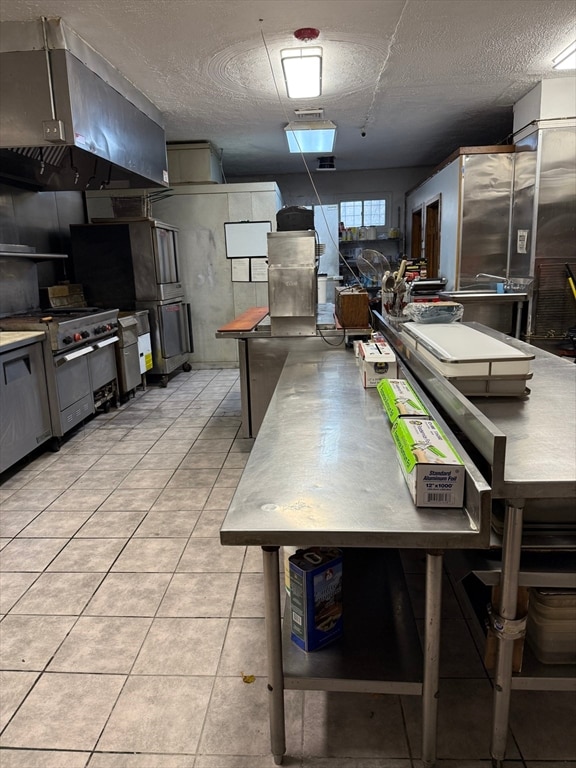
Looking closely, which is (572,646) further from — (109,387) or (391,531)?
(109,387)

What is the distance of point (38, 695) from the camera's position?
1.67m

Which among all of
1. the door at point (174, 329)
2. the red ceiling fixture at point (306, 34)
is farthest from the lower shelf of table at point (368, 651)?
the door at point (174, 329)

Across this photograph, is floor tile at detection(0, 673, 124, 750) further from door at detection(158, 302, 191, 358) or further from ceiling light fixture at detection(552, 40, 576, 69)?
ceiling light fixture at detection(552, 40, 576, 69)

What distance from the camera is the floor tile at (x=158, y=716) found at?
4.84 ft

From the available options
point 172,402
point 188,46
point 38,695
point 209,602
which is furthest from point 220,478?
point 188,46

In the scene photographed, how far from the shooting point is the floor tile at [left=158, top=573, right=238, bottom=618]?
2055 millimetres

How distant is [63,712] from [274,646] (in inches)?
32.3

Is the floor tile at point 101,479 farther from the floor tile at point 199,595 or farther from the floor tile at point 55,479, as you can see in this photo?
the floor tile at point 199,595

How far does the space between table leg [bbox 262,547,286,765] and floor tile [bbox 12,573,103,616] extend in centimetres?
107

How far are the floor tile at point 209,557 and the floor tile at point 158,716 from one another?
0.65 metres

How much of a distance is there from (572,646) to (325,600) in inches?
26.4

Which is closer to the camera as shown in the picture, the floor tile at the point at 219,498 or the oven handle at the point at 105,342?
the floor tile at the point at 219,498

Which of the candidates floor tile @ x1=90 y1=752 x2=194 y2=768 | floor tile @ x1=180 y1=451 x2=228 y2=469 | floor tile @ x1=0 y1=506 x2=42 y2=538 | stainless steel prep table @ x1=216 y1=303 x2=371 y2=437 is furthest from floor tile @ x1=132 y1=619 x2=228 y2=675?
stainless steel prep table @ x1=216 y1=303 x2=371 y2=437

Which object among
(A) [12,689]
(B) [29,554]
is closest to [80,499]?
(B) [29,554]
